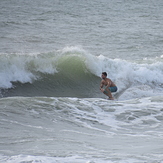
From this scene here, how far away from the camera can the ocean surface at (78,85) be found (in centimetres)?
495

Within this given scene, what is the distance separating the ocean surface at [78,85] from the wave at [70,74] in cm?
4

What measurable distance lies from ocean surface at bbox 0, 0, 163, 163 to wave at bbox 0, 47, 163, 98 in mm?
38

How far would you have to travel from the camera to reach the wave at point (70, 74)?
11602 millimetres

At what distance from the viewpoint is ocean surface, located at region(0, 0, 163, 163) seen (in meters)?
4.95

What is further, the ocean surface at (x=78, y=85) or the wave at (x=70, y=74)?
the wave at (x=70, y=74)

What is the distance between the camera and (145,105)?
8.87 m

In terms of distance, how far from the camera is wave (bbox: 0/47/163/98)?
1160 centimetres

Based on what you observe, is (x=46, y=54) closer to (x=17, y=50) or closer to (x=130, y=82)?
(x=17, y=50)

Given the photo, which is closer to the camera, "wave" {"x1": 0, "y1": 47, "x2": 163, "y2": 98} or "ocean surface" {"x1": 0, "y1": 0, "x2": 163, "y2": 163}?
"ocean surface" {"x1": 0, "y1": 0, "x2": 163, "y2": 163}

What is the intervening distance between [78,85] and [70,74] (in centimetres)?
84

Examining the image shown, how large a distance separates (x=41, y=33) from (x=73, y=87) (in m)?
8.26

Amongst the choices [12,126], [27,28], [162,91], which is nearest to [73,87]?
[162,91]

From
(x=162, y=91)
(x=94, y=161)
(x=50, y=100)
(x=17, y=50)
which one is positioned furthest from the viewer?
(x=17, y=50)

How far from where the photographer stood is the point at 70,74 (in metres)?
13.4
